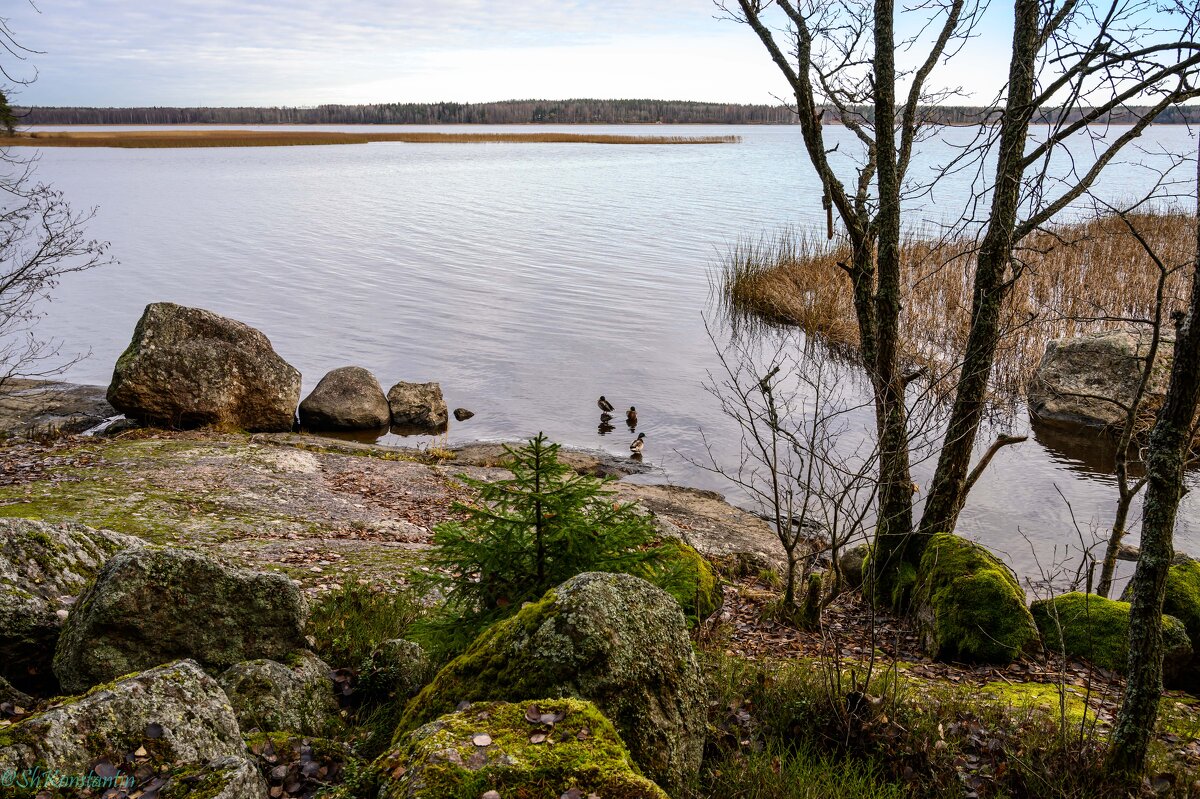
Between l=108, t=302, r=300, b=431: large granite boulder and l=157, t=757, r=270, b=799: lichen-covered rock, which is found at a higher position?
l=157, t=757, r=270, b=799: lichen-covered rock

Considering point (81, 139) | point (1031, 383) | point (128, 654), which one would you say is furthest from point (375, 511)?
point (81, 139)

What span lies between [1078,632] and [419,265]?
28941 mm

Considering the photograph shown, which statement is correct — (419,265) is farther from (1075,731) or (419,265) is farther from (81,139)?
(81,139)

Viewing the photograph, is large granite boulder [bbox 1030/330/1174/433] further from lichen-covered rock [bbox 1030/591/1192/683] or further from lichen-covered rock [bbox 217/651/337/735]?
lichen-covered rock [bbox 217/651/337/735]

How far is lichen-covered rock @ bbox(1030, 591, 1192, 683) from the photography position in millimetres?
6859

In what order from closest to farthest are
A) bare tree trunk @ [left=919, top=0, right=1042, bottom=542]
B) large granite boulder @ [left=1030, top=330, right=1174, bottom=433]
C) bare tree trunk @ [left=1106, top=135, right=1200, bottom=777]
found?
bare tree trunk @ [left=1106, top=135, right=1200, bottom=777], bare tree trunk @ [left=919, top=0, right=1042, bottom=542], large granite boulder @ [left=1030, top=330, right=1174, bottom=433]

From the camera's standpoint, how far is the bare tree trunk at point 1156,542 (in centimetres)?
404

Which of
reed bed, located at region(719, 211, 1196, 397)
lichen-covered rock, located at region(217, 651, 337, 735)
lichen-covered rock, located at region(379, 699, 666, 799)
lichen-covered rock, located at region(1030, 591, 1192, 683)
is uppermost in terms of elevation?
reed bed, located at region(719, 211, 1196, 397)

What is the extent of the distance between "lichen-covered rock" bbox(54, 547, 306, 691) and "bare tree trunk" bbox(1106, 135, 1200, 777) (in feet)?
16.8

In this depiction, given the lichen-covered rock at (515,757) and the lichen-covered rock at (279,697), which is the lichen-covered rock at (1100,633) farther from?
the lichen-covered rock at (279,697)

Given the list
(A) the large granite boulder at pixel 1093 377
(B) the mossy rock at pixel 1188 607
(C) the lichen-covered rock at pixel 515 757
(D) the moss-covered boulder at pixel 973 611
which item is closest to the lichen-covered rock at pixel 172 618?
(C) the lichen-covered rock at pixel 515 757

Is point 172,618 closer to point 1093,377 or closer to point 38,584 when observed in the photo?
point 38,584

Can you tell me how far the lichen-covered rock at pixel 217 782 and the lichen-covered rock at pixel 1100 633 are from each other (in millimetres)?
6430

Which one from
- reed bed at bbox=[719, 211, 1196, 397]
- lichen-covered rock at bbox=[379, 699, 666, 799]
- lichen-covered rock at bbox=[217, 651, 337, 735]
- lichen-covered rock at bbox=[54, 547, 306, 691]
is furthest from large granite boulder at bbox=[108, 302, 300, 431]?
lichen-covered rock at bbox=[379, 699, 666, 799]
